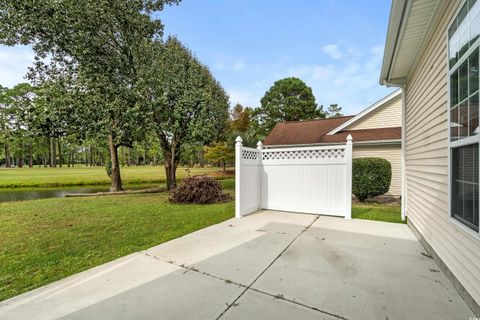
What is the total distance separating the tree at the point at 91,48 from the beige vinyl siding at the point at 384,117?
9930mm

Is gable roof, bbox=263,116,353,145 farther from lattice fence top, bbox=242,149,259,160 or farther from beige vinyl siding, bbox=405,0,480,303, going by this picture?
beige vinyl siding, bbox=405,0,480,303

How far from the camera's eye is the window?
6.28 feet

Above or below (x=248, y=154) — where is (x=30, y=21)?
above

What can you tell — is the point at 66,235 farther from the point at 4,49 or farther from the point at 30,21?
the point at 4,49

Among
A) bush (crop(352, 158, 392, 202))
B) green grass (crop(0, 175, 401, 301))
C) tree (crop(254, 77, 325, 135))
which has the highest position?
tree (crop(254, 77, 325, 135))

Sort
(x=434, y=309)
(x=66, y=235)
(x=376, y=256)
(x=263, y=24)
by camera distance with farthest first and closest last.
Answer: (x=263, y=24), (x=66, y=235), (x=376, y=256), (x=434, y=309)

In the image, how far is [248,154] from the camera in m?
5.87

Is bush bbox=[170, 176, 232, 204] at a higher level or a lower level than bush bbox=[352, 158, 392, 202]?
lower

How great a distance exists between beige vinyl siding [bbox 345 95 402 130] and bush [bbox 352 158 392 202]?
3788 millimetres

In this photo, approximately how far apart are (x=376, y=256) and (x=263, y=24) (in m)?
9.77

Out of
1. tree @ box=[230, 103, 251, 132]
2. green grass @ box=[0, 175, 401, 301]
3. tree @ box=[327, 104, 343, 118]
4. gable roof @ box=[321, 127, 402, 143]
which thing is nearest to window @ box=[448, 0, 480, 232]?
green grass @ box=[0, 175, 401, 301]

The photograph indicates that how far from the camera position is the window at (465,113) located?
191 centimetres

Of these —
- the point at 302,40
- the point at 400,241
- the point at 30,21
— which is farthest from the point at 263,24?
the point at 400,241

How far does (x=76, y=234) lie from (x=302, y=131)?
11640 millimetres
